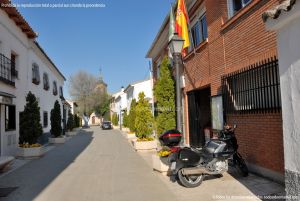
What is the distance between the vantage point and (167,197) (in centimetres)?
611

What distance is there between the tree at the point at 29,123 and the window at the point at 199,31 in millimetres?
7710

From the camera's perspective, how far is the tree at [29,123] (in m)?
13.4

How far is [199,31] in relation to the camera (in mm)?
Answer: 11672

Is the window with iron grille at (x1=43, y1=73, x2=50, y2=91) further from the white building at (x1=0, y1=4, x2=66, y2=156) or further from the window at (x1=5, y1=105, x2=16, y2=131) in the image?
the window at (x1=5, y1=105, x2=16, y2=131)

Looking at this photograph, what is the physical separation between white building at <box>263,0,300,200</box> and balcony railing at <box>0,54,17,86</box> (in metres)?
10.1

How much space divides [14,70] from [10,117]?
2.11 metres

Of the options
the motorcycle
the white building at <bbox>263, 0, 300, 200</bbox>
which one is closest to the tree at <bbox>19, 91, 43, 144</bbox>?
the motorcycle

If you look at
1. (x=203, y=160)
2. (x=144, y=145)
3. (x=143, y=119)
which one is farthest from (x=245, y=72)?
(x=144, y=145)

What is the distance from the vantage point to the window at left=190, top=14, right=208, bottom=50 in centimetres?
1112

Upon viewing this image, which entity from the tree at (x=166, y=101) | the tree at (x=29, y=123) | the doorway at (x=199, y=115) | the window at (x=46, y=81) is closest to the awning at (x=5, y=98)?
the tree at (x=29, y=123)

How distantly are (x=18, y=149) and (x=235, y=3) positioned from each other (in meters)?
10.4

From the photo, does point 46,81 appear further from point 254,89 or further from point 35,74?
point 254,89

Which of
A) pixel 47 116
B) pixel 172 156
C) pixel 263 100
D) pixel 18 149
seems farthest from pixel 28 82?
pixel 263 100

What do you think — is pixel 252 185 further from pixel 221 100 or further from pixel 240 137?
pixel 221 100
